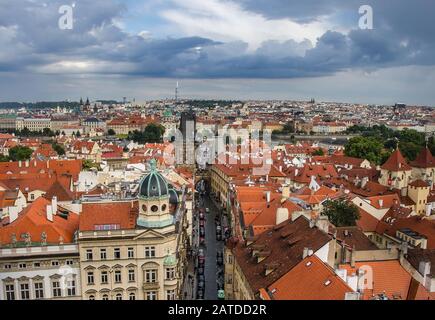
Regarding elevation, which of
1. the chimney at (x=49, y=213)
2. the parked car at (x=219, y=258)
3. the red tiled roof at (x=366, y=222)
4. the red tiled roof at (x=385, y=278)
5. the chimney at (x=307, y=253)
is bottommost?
the parked car at (x=219, y=258)

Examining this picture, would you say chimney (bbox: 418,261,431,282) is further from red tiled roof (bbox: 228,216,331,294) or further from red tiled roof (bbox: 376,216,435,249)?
red tiled roof (bbox: 376,216,435,249)

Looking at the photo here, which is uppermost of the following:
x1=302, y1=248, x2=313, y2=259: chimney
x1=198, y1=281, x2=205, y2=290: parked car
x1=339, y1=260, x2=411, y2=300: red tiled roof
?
x1=302, y1=248, x2=313, y2=259: chimney

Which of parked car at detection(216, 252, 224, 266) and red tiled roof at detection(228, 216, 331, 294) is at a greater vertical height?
red tiled roof at detection(228, 216, 331, 294)

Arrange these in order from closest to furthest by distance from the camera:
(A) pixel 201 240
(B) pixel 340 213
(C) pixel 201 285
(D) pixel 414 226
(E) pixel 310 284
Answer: (E) pixel 310 284, (C) pixel 201 285, (B) pixel 340 213, (D) pixel 414 226, (A) pixel 201 240

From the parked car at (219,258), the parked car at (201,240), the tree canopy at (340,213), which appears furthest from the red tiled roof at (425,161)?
the parked car at (219,258)

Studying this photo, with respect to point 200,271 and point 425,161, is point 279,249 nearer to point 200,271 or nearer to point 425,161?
point 200,271

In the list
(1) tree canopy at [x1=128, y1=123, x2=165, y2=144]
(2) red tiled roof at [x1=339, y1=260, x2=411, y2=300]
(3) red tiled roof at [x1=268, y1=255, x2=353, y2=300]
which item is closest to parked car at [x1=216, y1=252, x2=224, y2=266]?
(2) red tiled roof at [x1=339, y1=260, x2=411, y2=300]

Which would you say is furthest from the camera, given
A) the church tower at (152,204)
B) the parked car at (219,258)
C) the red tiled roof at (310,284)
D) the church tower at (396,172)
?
the church tower at (396,172)

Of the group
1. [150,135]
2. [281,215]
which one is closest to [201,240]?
[281,215]

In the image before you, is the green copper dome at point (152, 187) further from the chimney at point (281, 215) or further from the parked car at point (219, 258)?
the parked car at point (219, 258)

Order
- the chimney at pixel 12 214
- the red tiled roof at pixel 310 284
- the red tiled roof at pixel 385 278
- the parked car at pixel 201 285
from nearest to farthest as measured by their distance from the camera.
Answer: the red tiled roof at pixel 310 284 < the red tiled roof at pixel 385 278 < the chimney at pixel 12 214 < the parked car at pixel 201 285
